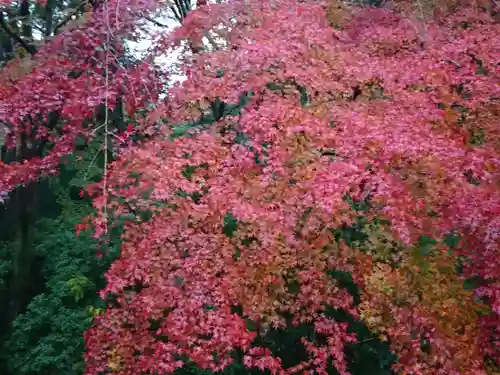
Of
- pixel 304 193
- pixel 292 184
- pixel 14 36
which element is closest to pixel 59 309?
pixel 14 36

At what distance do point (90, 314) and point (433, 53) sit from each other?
8.31m

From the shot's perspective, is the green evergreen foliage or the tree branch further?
the green evergreen foliage

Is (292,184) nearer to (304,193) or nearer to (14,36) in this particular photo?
(304,193)

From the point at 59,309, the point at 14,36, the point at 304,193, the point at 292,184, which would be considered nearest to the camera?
the point at 304,193

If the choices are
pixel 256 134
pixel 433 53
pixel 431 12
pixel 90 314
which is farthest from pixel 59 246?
pixel 431 12

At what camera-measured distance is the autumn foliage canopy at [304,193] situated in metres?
6.25

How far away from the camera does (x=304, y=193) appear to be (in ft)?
20.9

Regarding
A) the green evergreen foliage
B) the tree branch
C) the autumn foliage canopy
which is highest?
the tree branch

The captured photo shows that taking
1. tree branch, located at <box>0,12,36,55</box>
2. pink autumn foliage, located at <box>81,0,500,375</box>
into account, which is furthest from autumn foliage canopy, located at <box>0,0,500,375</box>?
tree branch, located at <box>0,12,36,55</box>

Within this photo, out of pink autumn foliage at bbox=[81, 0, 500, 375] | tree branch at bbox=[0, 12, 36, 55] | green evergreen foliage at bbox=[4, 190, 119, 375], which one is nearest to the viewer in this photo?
pink autumn foliage at bbox=[81, 0, 500, 375]

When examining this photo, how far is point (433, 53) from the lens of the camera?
7531 millimetres

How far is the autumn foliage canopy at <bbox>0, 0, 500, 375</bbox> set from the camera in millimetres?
6250

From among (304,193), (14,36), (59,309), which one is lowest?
(59,309)

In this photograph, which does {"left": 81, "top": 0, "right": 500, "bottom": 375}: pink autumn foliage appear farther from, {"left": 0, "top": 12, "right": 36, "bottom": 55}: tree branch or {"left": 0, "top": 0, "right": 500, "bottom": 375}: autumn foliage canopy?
{"left": 0, "top": 12, "right": 36, "bottom": 55}: tree branch
